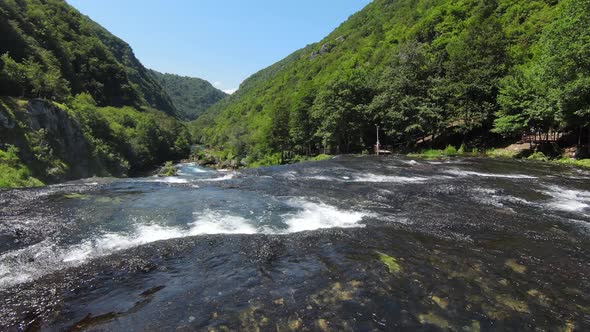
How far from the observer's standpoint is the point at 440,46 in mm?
93562

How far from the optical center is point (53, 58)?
111750 mm

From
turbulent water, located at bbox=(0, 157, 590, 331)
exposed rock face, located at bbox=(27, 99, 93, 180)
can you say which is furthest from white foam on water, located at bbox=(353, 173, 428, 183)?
exposed rock face, located at bbox=(27, 99, 93, 180)

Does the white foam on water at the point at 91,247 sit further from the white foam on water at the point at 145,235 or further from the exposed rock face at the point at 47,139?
the exposed rock face at the point at 47,139

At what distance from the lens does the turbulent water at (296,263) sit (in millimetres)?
6660

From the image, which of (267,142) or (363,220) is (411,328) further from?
(267,142)

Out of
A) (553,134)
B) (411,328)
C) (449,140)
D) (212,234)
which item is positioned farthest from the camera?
(449,140)

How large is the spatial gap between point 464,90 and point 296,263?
169 ft

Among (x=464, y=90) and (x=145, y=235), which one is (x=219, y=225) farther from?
(x=464, y=90)

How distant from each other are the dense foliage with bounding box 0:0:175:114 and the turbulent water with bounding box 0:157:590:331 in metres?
48.6

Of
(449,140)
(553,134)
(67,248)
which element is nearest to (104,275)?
(67,248)

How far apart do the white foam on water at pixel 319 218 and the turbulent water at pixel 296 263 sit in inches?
3.4

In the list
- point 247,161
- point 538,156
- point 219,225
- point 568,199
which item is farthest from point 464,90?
point 247,161

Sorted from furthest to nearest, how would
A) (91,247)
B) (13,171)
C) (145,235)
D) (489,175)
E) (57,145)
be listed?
(57,145), (13,171), (489,175), (145,235), (91,247)

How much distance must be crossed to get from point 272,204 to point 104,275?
29.8 feet
